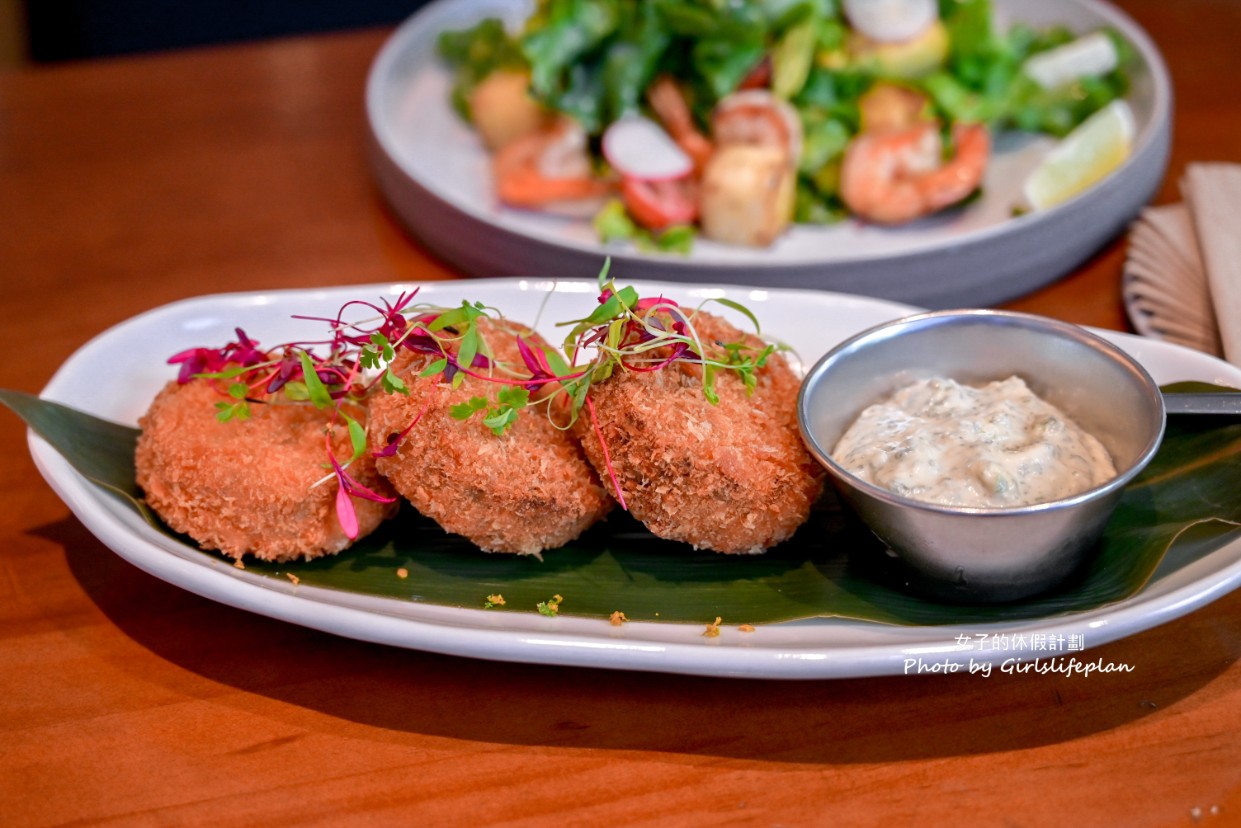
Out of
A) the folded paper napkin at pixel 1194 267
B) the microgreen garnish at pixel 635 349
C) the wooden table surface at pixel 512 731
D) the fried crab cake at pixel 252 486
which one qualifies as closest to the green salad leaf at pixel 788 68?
the folded paper napkin at pixel 1194 267

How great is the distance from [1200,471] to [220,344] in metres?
2.59

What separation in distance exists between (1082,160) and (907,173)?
2.07 ft

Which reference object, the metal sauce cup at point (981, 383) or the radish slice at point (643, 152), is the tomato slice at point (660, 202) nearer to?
the radish slice at point (643, 152)

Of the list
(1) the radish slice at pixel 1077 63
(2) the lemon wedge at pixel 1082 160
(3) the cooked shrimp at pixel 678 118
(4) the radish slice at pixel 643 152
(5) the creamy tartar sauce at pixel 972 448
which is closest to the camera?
(5) the creamy tartar sauce at pixel 972 448

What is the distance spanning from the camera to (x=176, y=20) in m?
6.66

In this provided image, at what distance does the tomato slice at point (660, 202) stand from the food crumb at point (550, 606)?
199 cm

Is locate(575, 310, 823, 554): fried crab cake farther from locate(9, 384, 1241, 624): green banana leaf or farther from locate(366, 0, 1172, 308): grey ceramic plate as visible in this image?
locate(366, 0, 1172, 308): grey ceramic plate

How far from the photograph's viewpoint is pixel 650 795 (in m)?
2.07

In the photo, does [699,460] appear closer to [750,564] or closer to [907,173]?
[750,564]

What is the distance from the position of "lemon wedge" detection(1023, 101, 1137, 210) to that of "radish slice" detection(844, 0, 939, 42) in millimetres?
824

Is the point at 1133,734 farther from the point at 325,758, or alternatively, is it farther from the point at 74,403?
the point at 74,403

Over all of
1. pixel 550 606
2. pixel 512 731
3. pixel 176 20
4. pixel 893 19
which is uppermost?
pixel 893 19

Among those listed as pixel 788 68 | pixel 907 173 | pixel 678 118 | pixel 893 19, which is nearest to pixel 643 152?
pixel 678 118

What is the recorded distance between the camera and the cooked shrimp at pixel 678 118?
4254 millimetres
